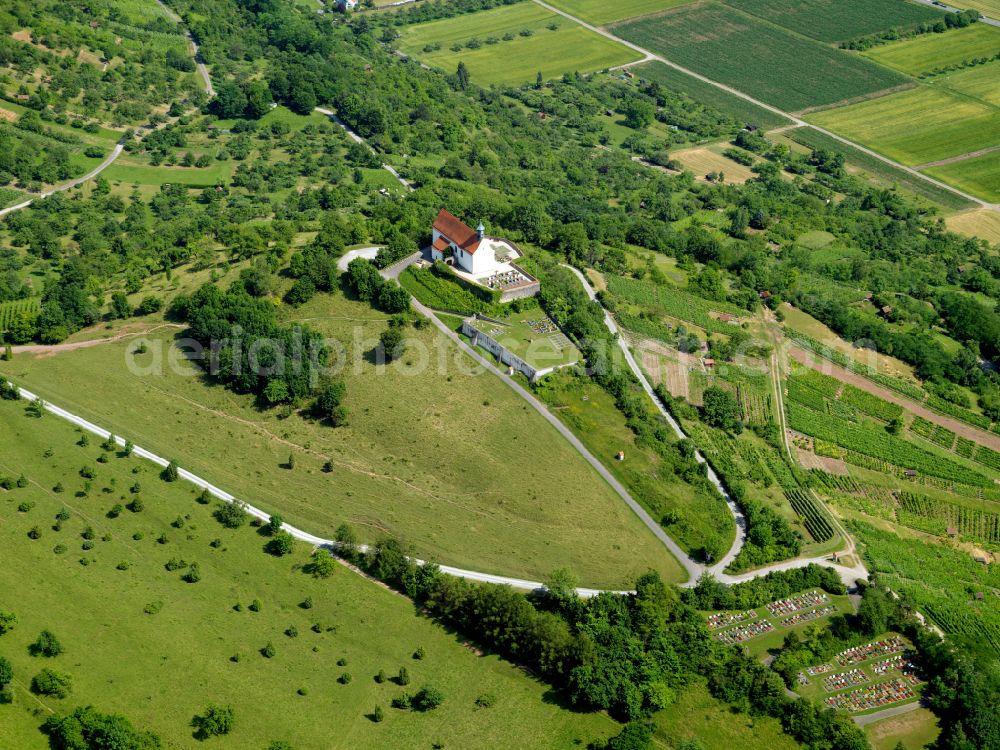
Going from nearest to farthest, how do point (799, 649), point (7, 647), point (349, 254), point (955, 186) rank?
point (7, 647), point (799, 649), point (349, 254), point (955, 186)

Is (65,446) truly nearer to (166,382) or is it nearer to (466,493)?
(166,382)

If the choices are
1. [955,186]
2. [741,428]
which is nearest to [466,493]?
[741,428]

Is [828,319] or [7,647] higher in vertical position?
[828,319]

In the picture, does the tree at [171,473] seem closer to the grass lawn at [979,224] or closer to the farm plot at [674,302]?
the farm plot at [674,302]

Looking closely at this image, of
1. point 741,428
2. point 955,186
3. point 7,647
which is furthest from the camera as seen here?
point 955,186

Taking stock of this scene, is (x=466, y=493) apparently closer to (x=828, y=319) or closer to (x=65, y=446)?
(x=65, y=446)

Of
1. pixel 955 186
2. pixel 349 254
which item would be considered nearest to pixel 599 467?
pixel 349 254

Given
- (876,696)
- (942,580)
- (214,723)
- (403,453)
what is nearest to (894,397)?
(942,580)

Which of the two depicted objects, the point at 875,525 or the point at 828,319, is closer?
the point at 875,525
